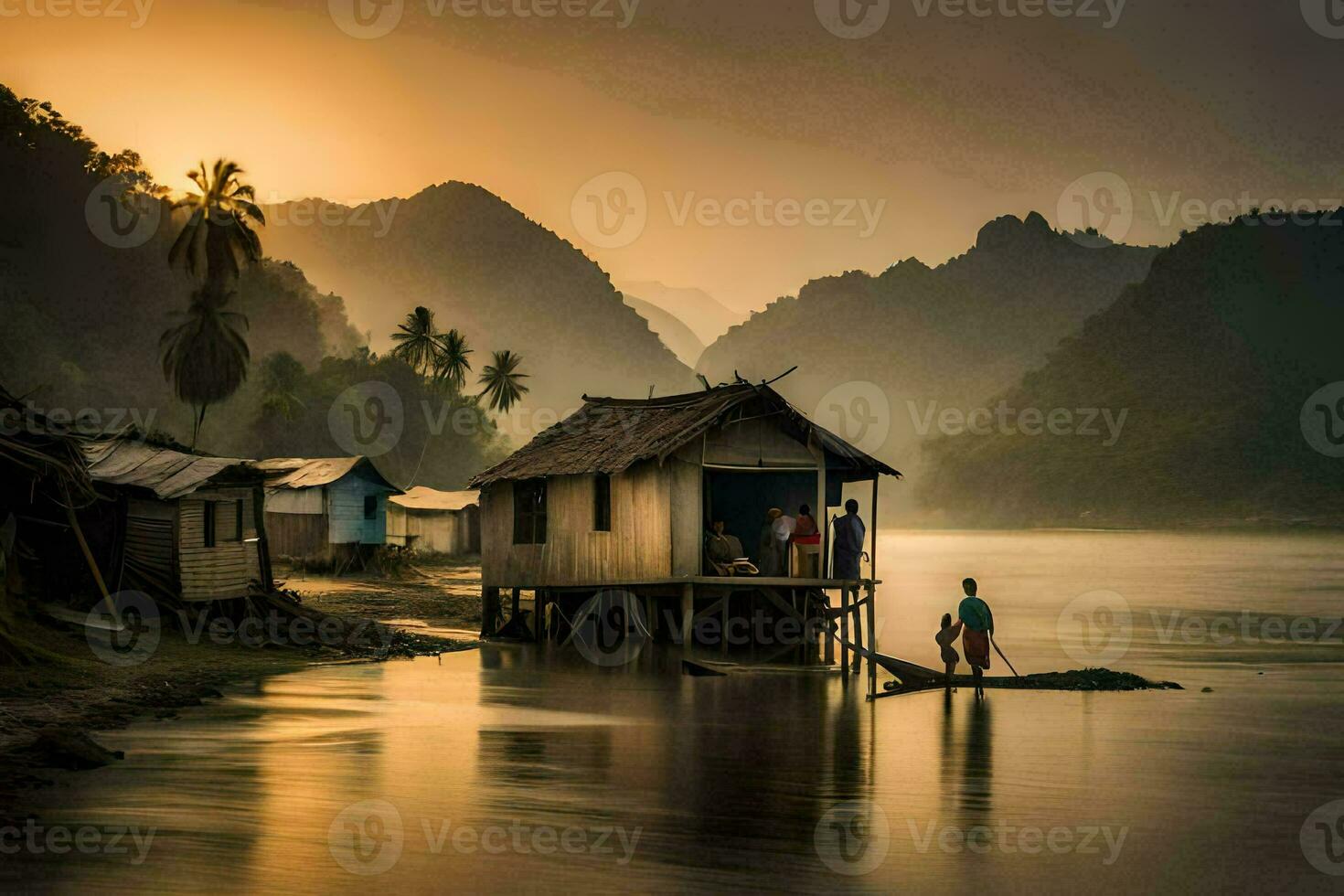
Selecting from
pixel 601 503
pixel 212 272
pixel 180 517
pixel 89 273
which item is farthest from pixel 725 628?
pixel 89 273

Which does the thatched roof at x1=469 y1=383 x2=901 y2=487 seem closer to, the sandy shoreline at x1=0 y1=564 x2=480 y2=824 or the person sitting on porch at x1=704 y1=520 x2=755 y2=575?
the person sitting on porch at x1=704 y1=520 x2=755 y2=575

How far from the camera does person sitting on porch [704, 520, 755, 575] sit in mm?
29672

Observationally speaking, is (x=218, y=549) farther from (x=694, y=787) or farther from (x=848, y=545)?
(x=694, y=787)

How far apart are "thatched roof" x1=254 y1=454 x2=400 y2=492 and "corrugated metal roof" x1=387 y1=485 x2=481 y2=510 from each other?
7.22m

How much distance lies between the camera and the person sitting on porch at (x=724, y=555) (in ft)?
97.3

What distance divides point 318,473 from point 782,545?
96.3 ft

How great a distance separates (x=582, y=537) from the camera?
31.5 meters

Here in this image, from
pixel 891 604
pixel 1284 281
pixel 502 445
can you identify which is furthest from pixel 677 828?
pixel 1284 281

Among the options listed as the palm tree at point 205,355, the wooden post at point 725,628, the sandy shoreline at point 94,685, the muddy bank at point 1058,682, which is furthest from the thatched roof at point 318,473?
the muddy bank at point 1058,682

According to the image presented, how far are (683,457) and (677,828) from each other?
1560cm

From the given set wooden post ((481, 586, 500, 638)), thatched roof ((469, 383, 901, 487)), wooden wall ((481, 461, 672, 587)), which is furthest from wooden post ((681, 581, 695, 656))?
wooden post ((481, 586, 500, 638))

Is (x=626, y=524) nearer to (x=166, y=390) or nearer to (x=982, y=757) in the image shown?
(x=982, y=757)

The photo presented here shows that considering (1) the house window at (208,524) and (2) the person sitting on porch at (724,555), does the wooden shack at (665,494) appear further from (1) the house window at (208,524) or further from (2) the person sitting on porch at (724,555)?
(1) the house window at (208,524)

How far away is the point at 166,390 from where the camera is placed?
10200cm
